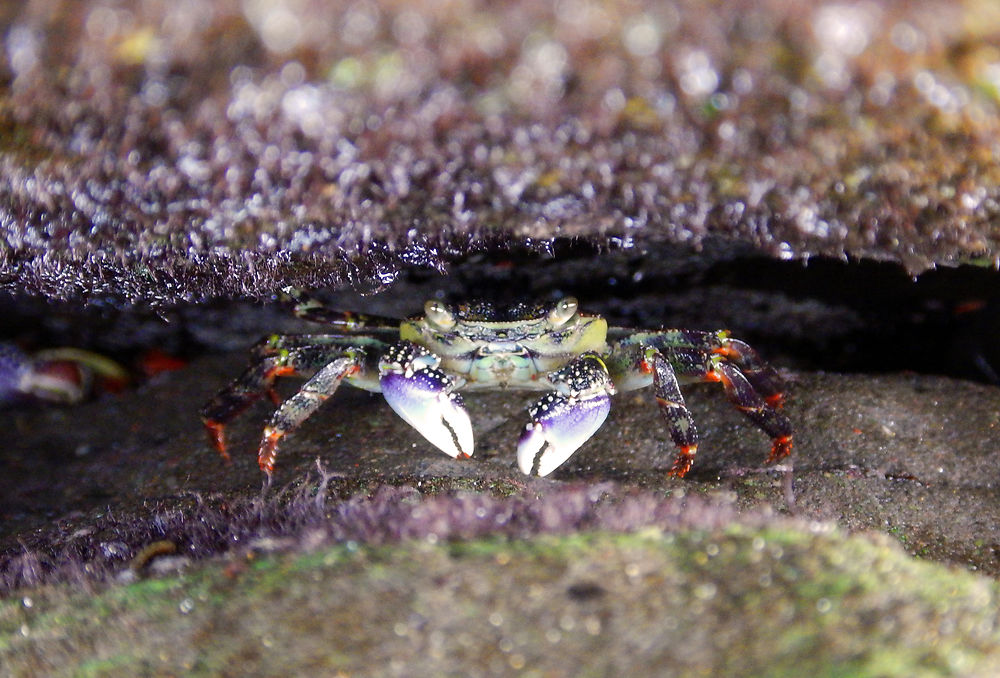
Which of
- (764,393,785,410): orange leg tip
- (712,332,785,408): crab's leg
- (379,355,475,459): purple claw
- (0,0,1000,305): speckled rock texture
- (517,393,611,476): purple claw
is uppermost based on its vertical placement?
(0,0,1000,305): speckled rock texture

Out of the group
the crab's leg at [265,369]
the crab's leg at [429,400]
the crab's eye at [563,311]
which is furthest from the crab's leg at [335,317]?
the crab's eye at [563,311]

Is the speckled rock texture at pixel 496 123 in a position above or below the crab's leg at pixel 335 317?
above

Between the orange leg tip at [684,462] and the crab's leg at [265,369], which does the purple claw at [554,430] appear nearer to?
the orange leg tip at [684,462]

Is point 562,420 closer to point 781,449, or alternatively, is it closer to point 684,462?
point 684,462

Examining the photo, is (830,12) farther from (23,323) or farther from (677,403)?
(23,323)

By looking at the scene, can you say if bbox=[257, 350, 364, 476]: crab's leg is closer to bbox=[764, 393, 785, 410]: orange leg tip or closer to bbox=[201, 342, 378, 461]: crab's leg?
bbox=[201, 342, 378, 461]: crab's leg

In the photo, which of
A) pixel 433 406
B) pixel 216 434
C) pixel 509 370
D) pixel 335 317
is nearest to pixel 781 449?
pixel 509 370

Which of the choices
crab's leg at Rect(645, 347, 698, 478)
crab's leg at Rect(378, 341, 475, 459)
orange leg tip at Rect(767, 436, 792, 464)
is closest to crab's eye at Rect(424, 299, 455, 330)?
crab's leg at Rect(378, 341, 475, 459)
